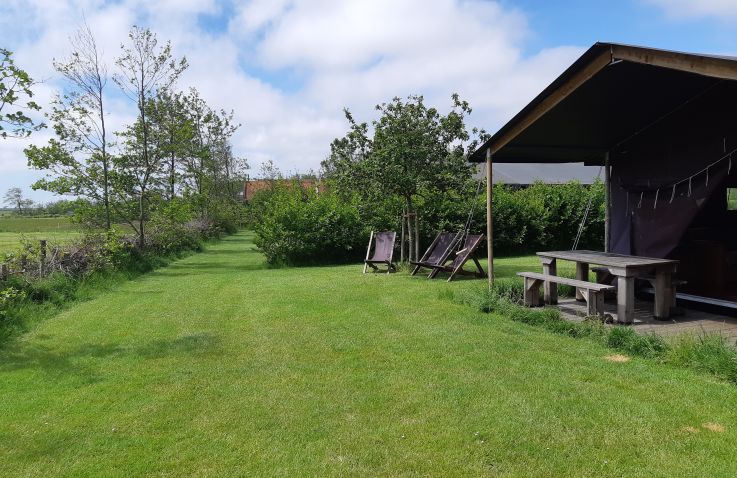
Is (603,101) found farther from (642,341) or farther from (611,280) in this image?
(642,341)

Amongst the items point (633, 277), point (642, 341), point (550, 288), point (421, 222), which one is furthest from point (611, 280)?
point (421, 222)

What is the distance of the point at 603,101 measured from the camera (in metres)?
6.66

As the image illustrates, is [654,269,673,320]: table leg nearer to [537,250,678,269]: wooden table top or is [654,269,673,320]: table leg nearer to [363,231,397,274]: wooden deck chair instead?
[537,250,678,269]: wooden table top

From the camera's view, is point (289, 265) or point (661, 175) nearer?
point (661, 175)

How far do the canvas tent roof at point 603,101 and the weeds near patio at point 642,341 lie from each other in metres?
2.20

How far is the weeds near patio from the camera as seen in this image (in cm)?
445

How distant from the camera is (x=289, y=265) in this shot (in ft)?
48.4

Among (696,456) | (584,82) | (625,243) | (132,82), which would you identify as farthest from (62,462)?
(132,82)

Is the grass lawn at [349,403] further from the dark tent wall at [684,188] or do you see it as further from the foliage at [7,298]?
the dark tent wall at [684,188]

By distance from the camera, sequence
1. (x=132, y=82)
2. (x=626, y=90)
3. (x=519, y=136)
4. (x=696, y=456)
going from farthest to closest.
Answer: (x=132, y=82)
(x=519, y=136)
(x=626, y=90)
(x=696, y=456)

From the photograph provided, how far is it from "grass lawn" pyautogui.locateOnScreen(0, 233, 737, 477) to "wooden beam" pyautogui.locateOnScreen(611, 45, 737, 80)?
2.39 m

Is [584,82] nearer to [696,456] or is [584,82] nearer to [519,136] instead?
[519,136]

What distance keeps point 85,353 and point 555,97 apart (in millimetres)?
5850

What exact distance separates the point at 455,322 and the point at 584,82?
309 cm
